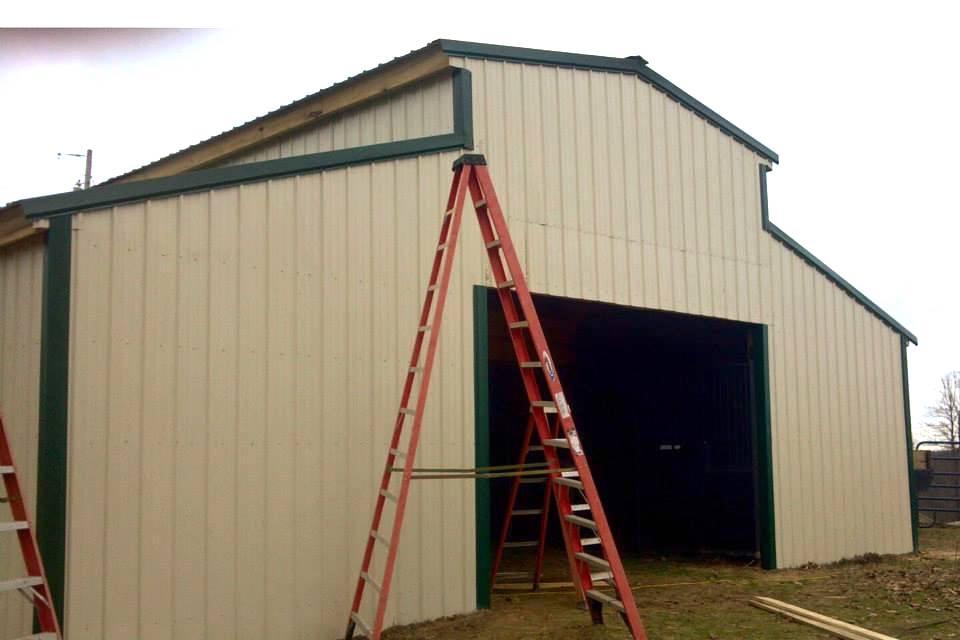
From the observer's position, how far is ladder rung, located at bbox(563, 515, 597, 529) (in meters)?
6.89

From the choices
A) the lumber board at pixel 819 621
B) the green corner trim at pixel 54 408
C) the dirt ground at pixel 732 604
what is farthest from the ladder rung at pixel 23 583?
the lumber board at pixel 819 621

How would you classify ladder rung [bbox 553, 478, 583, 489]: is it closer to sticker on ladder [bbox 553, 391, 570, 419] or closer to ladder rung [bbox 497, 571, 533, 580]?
sticker on ladder [bbox 553, 391, 570, 419]

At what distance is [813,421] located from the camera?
13922 millimetres

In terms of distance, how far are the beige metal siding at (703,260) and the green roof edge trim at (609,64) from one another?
0.10 m

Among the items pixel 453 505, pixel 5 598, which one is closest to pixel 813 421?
pixel 453 505

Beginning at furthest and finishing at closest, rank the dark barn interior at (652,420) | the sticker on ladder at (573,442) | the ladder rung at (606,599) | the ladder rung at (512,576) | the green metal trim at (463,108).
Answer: the dark barn interior at (652,420), the ladder rung at (512,576), the green metal trim at (463,108), the sticker on ladder at (573,442), the ladder rung at (606,599)

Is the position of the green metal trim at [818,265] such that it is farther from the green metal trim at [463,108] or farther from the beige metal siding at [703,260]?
the green metal trim at [463,108]

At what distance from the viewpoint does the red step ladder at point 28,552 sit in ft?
18.1

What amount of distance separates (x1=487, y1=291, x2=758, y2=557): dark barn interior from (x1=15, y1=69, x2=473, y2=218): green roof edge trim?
4.84 m

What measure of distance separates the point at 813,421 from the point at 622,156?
17.7 feet

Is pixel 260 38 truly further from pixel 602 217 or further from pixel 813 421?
pixel 813 421

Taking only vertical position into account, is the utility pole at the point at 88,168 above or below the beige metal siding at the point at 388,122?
above

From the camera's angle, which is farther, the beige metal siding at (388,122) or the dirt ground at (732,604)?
the beige metal siding at (388,122)

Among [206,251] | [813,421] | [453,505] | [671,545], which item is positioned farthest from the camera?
[671,545]
